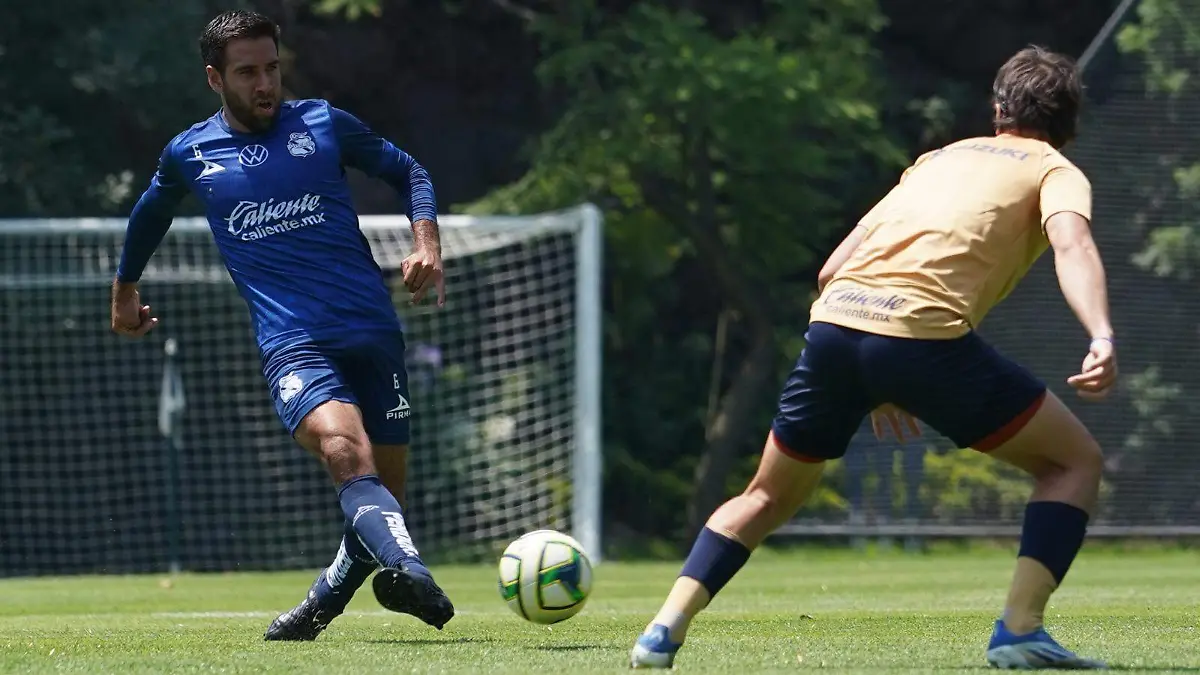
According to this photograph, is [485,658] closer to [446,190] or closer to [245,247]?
[245,247]

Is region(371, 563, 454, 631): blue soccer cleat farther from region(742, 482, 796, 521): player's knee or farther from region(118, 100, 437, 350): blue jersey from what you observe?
region(118, 100, 437, 350): blue jersey

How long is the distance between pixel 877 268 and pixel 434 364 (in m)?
13.6

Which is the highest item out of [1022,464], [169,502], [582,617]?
[1022,464]

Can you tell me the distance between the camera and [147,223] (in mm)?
6930

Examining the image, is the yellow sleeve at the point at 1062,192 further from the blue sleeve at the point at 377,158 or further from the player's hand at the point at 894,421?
the blue sleeve at the point at 377,158

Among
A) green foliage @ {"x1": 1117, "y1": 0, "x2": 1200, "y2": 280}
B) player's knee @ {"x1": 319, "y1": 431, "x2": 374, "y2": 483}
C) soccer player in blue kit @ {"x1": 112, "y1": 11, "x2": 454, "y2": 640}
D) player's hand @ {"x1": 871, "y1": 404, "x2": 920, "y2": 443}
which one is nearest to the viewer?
player's hand @ {"x1": 871, "y1": 404, "x2": 920, "y2": 443}

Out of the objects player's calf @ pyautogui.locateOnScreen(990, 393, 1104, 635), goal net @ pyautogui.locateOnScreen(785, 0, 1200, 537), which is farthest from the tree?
player's calf @ pyautogui.locateOnScreen(990, 393, 1104, 635)

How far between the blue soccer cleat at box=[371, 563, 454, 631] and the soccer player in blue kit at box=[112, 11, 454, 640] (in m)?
0.64

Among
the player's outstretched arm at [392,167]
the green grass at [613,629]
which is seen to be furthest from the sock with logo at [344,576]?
the player's outstretched arm at [392,167]

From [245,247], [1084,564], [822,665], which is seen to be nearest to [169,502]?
[1084,564]

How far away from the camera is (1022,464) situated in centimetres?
509

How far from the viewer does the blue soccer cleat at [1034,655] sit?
16.4 ft

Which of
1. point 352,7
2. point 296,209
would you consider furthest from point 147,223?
point 352,7

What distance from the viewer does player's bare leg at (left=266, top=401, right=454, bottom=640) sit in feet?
18.2
